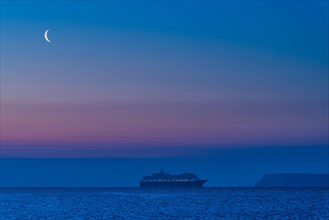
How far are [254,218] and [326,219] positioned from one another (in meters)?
8.14

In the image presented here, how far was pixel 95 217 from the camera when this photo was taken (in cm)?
8150

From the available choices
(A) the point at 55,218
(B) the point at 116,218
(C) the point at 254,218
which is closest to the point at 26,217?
(A) the point at 55,218

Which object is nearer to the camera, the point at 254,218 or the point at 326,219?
the point at 326,219

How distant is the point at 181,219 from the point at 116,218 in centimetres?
687

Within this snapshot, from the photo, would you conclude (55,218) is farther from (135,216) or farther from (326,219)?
(326,219)

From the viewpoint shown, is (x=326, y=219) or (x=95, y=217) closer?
(x=326, y=219)

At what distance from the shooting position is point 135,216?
8269 cm

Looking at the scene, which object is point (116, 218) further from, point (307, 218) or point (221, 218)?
point (307, 218)

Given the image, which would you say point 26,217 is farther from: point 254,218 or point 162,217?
point 254,218

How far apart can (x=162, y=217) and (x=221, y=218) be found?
5863mm

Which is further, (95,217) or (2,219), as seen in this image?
(95,217)

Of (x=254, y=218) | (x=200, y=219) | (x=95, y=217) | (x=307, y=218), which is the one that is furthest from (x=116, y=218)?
(x=307, y=218)

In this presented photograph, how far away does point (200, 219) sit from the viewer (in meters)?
77.5

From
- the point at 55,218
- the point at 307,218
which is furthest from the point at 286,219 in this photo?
the point at 55,218
